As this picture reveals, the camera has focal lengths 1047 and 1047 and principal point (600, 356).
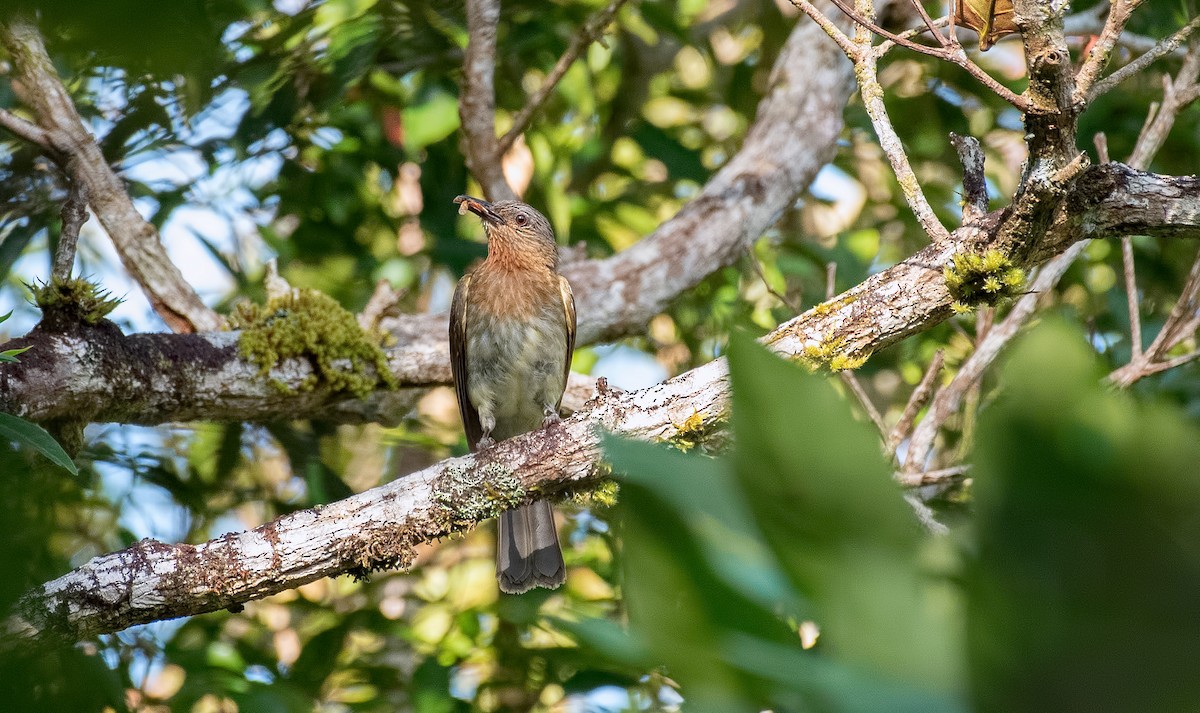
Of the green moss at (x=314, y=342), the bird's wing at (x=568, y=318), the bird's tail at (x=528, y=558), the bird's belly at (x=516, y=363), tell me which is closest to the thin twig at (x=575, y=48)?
the bird's wing at (x=568, y=318)

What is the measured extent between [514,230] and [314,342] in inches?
47.2

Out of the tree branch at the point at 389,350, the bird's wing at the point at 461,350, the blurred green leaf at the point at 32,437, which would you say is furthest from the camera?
the bird's wing at the point at 461,350

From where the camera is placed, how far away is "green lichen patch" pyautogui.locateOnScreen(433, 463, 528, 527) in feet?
9.77

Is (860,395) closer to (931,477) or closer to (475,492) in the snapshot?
(931,477)

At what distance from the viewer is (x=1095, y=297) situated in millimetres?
4891

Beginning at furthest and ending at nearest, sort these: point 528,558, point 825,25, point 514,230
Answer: point 514,230, point 528,558, point 825,25

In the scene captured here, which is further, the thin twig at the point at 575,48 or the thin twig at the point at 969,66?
the thin twig at the point at 575,48

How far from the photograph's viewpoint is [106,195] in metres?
3.92

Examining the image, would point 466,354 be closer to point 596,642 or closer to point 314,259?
point 314,259

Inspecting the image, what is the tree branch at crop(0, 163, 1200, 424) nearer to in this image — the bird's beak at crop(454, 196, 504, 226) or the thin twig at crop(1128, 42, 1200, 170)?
the bird's beak at crop(454, 196, 504, 226)

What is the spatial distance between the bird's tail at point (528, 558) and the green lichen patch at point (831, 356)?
163cm

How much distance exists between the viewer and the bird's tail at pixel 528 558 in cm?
410

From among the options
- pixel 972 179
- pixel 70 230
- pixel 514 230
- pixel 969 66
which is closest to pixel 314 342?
pixel 70 230

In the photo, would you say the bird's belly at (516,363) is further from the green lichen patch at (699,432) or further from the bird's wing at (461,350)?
the green lichen patch at (699,432)
